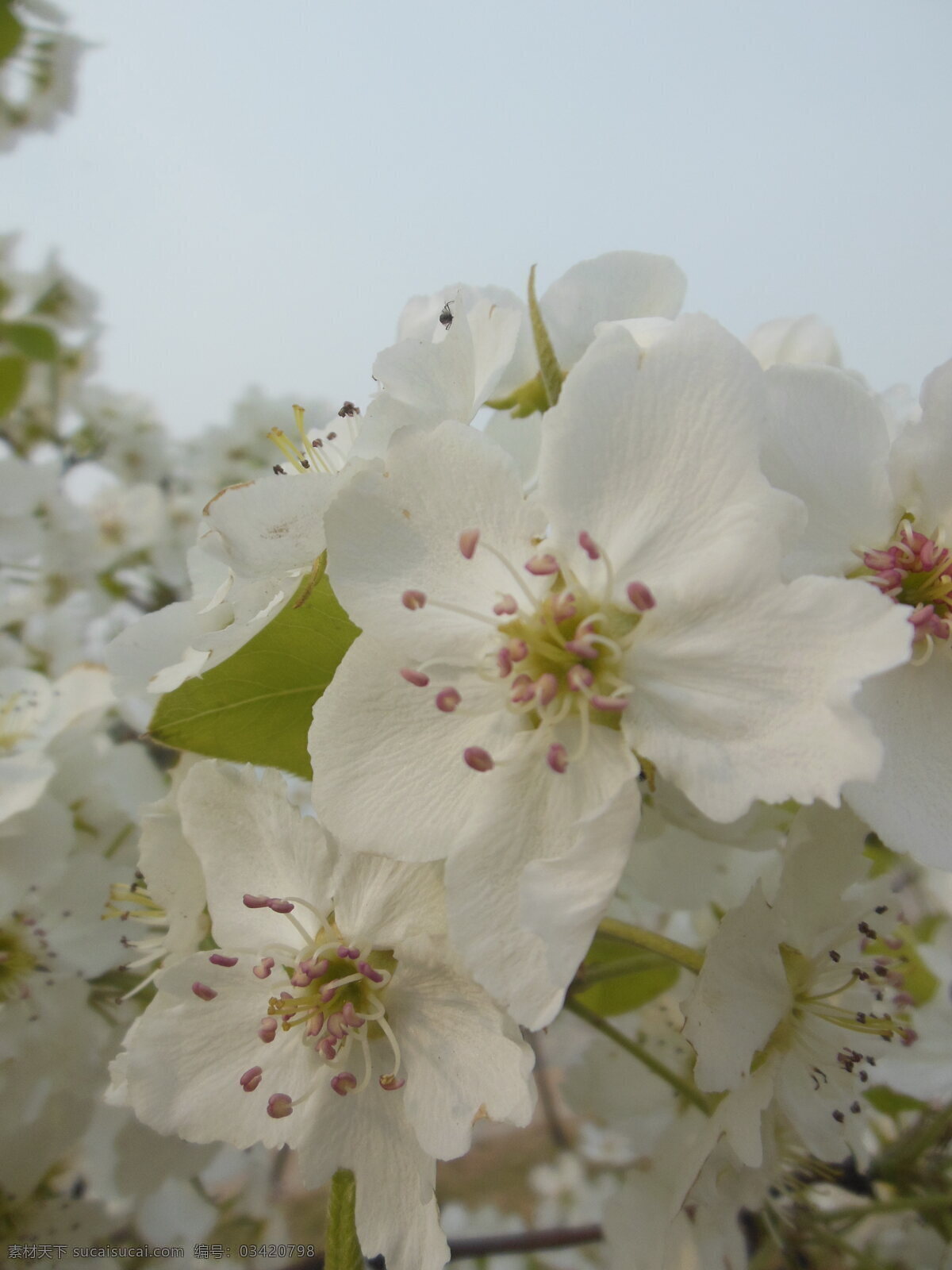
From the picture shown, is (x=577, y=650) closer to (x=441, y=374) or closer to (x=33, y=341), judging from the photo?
(x=441, y=374)

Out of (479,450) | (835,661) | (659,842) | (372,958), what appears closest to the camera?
(835,661)

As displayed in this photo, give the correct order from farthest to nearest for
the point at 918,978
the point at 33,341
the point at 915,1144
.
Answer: the point at 33,341, the point at 918,978, the point at 915,1144

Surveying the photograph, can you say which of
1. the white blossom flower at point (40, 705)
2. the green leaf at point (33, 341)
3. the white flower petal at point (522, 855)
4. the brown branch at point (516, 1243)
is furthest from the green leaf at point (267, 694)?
the green leaf at point (33, 341)

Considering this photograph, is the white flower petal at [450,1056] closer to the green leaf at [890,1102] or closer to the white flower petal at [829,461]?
the white flower petal at [829,461]

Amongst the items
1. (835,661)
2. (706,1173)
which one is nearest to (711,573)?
(835,661)

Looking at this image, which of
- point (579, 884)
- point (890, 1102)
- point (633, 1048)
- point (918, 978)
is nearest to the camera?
point (579, 884)

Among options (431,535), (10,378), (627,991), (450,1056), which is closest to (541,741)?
(431,535)

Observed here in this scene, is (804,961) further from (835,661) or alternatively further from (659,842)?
(835,661)
